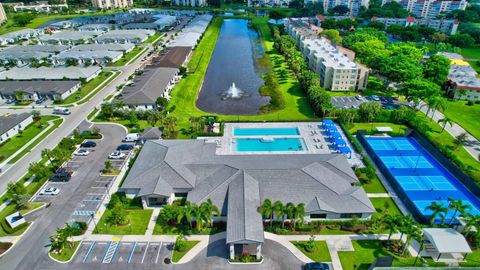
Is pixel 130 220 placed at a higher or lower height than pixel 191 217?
lower

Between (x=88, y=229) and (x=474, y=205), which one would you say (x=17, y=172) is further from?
(x=474, y=205)

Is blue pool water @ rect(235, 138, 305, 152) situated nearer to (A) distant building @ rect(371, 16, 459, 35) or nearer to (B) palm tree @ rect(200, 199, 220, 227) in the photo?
(B) palm tree @ rect(200, 199, 220, 227)

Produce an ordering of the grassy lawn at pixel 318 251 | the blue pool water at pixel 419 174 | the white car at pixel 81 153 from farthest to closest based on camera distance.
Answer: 1. the white car at pixel 81 153
2. the blue pool water at pixel 419 174
3. the grassy lawn at pixel 318 251

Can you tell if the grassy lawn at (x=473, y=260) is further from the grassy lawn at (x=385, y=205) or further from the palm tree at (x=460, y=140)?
the palm tree at (x=460, y=140)

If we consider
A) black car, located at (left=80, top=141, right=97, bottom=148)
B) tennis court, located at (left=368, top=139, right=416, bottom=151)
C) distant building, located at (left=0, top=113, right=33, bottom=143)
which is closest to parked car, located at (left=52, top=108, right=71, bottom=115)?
distant building, located at (left=0, top=113, right=33, bottom=143)

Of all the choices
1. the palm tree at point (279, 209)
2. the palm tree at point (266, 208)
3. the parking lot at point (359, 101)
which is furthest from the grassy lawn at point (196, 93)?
the palm tree at point (279, 209)

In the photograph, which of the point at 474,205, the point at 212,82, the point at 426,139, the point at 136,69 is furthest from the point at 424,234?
the point at 136,69

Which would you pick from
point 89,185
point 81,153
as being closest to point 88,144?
point 81,153
